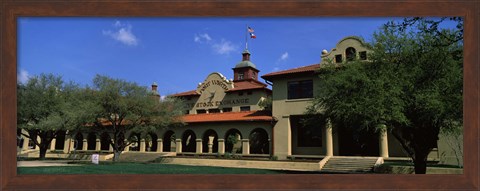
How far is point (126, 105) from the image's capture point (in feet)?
85.6

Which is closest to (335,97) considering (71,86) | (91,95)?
(91,95)

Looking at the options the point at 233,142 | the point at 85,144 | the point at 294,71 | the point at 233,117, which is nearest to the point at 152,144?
the point at 85,144

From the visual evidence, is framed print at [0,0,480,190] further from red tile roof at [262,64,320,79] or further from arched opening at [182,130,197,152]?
arched opening at [182,130,197,152]

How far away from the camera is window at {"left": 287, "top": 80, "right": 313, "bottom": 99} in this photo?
27375 mm

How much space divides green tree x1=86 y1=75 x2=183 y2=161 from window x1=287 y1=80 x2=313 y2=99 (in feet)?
31.3

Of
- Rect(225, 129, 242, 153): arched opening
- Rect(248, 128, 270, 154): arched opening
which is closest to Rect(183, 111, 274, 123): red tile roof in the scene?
Rect(225, 129, 242, 153): arched opening

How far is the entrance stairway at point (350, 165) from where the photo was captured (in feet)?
72.2

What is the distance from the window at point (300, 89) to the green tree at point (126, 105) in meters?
9.53

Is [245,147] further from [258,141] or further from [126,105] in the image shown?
[126,105]

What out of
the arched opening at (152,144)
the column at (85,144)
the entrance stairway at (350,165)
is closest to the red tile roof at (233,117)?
the entrance stairway at (350,165)

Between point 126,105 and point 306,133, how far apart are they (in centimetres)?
1338
